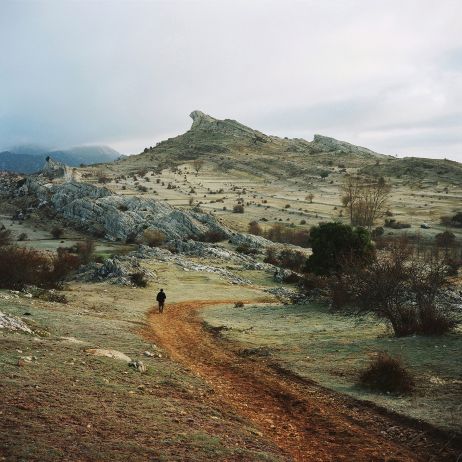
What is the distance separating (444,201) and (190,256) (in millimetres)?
66769

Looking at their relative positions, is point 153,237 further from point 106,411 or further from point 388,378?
point 106,411

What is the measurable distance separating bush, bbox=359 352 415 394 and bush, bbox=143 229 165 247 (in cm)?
6192

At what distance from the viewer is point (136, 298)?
3659 cm

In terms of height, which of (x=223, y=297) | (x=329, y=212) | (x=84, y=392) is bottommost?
(x=223, y=297)

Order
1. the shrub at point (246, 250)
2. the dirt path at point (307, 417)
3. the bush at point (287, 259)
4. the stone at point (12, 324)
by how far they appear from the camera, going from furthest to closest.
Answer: the shrub at point (246, 250) < the bush at point (287, 259) < the stone at point (12, 324) < the dirt path at point (307, 417)

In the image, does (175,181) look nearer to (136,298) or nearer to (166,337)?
(136,298)

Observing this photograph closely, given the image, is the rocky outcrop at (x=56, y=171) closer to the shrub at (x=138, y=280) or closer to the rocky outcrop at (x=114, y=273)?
the rocky outcrop at (x=114, y=273)

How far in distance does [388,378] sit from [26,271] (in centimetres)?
2749

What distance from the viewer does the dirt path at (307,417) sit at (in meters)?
9.95

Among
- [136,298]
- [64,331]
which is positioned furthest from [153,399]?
[136,298]

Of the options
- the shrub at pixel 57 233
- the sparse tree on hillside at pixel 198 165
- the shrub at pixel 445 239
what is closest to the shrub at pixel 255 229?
the shrub at pixel 445 239

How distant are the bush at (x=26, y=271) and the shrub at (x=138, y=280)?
18.3 ft

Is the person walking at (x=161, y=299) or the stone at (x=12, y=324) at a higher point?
the stone at (x=12, y=324)

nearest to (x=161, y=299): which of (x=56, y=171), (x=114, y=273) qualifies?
(x=114, y=273)
